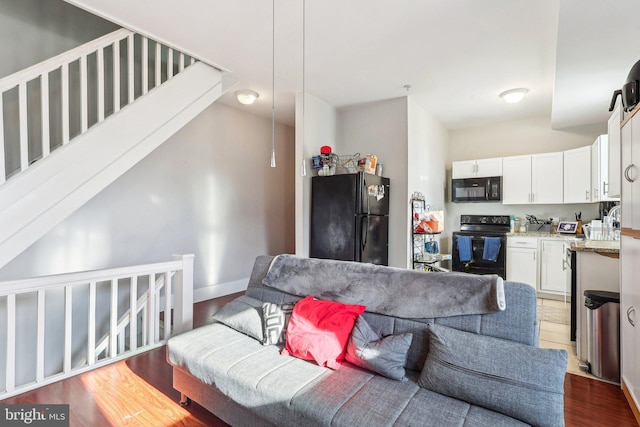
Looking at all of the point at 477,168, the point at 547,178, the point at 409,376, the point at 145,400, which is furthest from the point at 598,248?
the point at 145,400

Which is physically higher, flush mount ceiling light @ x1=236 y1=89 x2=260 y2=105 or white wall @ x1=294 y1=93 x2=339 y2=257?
flush mount ceiling light @ x1=236 y1=89 x2=260 y2=105

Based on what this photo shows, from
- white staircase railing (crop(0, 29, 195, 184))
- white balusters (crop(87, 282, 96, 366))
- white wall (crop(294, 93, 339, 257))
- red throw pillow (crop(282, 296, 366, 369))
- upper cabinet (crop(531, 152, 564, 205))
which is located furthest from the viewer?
upper cabinet (crop(531, 152, 564, 205))

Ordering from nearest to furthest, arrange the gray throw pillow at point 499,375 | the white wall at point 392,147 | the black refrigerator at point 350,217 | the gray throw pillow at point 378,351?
the gray throw pillow at point 499,375 < the gray throw pillow at point 378,351 < the black refrigerator at point 350,217 < the white wall at point 392,147

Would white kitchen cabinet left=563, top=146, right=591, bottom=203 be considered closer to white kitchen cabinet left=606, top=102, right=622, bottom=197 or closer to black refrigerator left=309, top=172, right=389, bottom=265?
white kitchen cabinet left=606, top=102, right=622, bottom=197

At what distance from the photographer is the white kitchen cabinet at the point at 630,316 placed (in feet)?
5.93

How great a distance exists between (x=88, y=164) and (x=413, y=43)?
2910 mm

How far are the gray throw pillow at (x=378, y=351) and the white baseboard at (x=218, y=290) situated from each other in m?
3.17

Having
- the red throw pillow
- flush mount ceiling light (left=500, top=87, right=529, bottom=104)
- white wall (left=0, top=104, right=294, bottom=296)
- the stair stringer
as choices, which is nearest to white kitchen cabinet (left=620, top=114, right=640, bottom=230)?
the red throw pillow

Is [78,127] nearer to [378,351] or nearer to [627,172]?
[378,351]

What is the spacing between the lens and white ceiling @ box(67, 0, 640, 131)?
7.70ft

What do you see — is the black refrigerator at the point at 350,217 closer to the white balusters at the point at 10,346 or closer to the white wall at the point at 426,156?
the white wall at the point at 426,156

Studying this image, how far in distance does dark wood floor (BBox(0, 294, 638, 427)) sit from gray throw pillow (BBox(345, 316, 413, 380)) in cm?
93

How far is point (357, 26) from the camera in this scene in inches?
104

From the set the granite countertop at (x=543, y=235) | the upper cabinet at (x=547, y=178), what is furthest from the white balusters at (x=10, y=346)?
the upper cabinet at (x=547, y=178)
